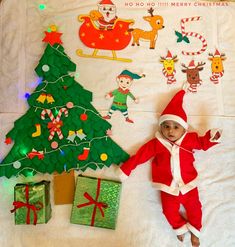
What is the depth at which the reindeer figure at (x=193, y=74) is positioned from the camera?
54.9 inches

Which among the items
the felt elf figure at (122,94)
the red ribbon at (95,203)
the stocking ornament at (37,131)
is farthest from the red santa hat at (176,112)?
the stocking ornament at (37,131)

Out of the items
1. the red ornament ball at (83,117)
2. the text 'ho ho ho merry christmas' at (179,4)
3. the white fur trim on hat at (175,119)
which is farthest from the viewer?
the text 'ho ho ho merry christmas' at (179,4)

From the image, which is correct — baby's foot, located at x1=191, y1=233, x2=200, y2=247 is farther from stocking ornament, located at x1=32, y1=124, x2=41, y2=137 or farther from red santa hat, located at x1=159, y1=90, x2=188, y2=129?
stocking ornament, located at x1=32, y1=124, x2=41, y2=137

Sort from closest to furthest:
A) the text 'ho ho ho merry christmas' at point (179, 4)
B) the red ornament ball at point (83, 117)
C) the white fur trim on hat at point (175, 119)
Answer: the white fur trim on hat at point (175, 119) → the red ornament ball at point (83, 117) → the text 'ho ho ho merry christmas' at point (179, 4)

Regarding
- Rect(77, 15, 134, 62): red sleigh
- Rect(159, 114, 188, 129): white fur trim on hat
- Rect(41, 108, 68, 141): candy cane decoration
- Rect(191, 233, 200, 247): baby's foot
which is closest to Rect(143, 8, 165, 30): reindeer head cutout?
Rect(77, 15, 134, 62): red sleigh

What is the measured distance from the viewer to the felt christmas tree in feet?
4.37

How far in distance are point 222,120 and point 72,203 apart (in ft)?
2.58

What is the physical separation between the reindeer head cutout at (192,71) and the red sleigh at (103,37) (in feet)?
0.92

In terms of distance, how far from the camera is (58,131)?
4.41ft

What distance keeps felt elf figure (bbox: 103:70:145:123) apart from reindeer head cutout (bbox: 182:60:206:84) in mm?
229

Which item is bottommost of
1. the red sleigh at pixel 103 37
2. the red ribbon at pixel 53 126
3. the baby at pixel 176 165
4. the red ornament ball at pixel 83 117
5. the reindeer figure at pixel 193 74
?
the baby at pixel 176 165

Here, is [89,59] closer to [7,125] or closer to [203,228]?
[7,125]

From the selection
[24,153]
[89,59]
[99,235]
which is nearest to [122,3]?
[89,59]

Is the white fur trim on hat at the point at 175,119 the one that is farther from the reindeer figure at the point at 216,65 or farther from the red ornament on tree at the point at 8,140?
the red ornament on tree at the point at 8,140
